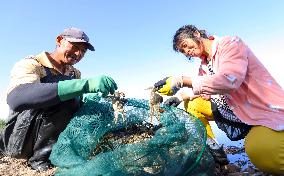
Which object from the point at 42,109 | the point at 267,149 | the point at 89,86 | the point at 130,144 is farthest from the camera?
the point at 42,109

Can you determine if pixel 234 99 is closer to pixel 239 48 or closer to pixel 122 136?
pixel 239 48

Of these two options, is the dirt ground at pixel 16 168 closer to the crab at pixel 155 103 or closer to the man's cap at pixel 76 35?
the crab at pixel 155 103

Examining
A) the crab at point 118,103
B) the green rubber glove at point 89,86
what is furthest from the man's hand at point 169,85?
the green rubber glove at point 89,86

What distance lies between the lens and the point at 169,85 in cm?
369

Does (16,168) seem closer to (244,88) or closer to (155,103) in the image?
(155,103)

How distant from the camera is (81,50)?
4359mm

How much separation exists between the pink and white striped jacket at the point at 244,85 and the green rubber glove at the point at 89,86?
32.2 inches

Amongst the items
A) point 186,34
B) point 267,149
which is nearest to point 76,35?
point 186,34

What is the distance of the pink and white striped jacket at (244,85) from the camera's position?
11.4 feet

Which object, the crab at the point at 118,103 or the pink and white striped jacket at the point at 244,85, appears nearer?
the pink and white striped jacket at the point at 244,85

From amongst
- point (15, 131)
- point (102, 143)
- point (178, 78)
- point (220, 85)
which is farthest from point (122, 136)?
point (15, 131)

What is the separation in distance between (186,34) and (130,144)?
4.88 feet

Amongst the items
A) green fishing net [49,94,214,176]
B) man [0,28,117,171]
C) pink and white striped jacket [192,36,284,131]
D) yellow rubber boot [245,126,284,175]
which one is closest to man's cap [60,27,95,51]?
man [0,28,117,171]

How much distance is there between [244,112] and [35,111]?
2286 mm
